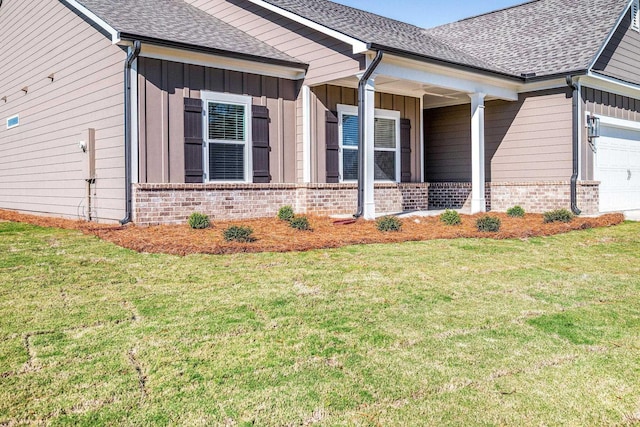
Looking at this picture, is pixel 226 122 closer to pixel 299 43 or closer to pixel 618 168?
pixel 299 43

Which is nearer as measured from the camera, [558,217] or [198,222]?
[198,222]

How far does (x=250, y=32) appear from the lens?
12836mm

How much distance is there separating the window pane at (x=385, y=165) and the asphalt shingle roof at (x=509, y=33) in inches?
103

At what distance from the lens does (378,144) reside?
13.2 meters

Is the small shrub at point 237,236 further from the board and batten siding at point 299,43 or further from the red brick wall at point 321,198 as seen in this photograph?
the board and batten siding at point 299,43

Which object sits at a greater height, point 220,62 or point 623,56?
point 623,56

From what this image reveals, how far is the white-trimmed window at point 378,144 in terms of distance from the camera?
12258mm

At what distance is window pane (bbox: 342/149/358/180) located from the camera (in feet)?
40.3

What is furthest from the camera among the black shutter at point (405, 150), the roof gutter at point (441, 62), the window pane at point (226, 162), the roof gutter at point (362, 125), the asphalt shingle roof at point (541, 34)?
the black shutter at point (405, 150)

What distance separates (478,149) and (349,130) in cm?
298

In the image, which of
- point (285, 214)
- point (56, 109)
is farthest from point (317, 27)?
point (56, 109)

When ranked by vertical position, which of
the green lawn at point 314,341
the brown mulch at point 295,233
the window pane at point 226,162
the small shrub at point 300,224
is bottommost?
the green lawn at point 314,341

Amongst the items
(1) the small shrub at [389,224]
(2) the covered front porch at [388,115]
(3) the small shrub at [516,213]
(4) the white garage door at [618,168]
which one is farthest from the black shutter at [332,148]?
(4) the white garage door at [618,168]

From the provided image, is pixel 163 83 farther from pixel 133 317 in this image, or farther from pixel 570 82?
pixel 570 82
